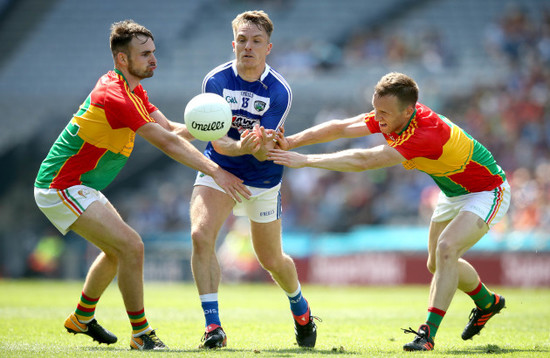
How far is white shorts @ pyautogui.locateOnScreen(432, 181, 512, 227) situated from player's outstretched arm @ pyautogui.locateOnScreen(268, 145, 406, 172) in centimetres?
100

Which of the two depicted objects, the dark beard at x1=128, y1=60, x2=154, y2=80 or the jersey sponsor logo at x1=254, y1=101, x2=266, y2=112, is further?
the jersey sponsor logo at x1=254, y1=101, x2=266, y2=112

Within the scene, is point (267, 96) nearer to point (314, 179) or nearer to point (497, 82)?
point (314, 179)

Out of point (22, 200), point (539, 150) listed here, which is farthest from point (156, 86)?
point (539, 150)

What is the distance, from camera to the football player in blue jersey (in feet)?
23.4

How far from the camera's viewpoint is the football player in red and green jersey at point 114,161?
266 inches

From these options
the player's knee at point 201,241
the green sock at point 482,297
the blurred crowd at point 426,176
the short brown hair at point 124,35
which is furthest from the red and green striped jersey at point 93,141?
the blurred crowd at point 426,176

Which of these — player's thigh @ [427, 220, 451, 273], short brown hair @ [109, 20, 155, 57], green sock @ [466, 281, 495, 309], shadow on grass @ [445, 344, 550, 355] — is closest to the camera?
shadow on grass @ [445, 344, 550, 355]

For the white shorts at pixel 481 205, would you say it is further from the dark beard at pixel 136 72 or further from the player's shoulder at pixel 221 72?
the dark beard at pixel 136 72

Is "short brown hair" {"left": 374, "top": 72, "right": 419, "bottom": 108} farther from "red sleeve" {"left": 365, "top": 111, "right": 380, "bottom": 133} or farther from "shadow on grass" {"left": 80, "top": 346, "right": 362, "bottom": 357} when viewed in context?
"shadow on grass" {"left": 80, "top": 346, "right": 362, "bottom": 357}

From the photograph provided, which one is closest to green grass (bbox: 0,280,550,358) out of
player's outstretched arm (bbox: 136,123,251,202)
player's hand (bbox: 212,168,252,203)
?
player's hand (bbox: 212,168,252,203)

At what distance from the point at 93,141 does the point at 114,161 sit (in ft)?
1.15

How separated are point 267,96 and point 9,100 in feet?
74.4

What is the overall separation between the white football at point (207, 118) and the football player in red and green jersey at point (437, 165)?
58 centimetres

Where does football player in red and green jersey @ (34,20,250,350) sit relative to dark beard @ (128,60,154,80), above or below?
below
